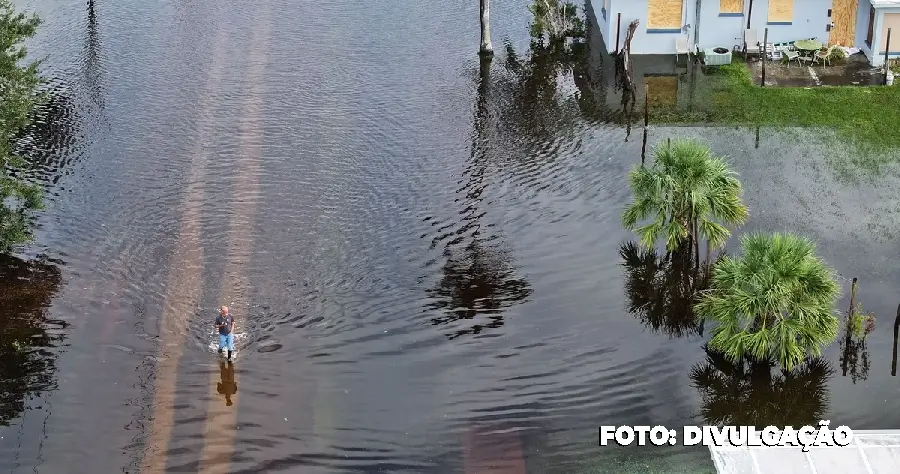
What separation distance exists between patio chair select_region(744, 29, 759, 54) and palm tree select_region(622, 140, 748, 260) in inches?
722

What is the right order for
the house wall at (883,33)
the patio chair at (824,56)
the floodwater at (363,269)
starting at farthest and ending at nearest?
the patio chair at (824,56) < the house wall at (883,33) < the floodwater at (363,269)

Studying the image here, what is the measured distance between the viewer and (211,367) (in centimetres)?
3234

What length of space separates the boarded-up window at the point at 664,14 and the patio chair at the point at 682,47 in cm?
53

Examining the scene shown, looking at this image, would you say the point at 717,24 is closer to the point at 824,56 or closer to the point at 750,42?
the point at 750,42

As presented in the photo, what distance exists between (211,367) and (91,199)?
38.1 ft

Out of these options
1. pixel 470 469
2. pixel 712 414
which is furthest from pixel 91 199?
pixel 712 414

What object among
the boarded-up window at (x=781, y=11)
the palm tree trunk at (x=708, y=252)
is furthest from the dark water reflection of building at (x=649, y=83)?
the palm tree trunk at (x=708, y=252)

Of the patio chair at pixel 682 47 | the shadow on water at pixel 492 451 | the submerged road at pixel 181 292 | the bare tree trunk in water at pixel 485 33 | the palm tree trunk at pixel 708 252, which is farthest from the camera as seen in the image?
the patio chair at pixel 682 47

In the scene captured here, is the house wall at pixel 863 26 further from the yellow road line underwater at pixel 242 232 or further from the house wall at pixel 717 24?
the yellow road line underwater at pixel 242 232

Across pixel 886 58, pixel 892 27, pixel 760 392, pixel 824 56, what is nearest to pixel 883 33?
pixel 892 27

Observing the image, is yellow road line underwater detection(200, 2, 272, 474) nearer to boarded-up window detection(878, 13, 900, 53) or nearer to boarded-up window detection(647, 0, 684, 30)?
boarded-up window detection(647, 0, 684, 30)

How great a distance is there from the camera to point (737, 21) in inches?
2055

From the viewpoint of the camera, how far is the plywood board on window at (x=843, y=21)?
2037 inches

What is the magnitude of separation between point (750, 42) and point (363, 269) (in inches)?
933
